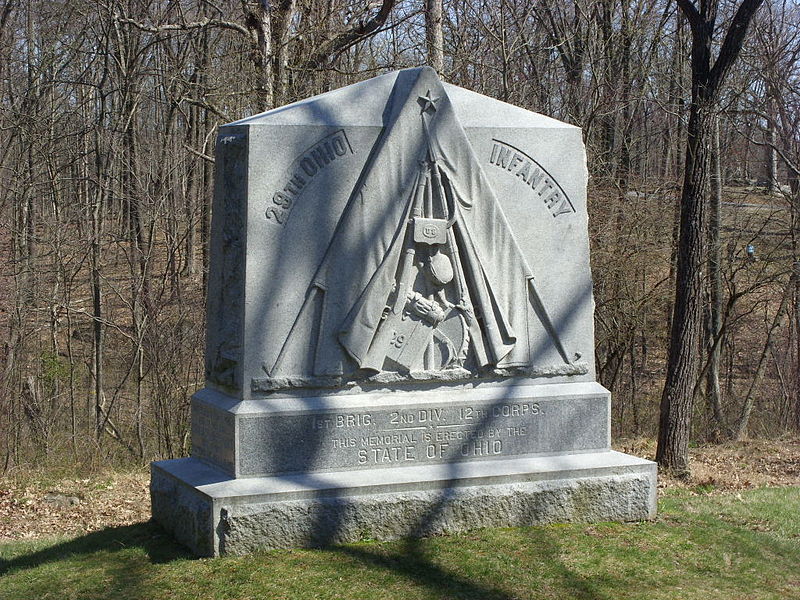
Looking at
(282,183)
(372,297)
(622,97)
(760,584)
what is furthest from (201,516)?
(622,97)

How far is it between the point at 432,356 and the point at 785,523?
3.28m

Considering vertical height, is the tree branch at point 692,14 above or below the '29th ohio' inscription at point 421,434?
above

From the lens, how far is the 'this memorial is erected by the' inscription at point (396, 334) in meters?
6.42

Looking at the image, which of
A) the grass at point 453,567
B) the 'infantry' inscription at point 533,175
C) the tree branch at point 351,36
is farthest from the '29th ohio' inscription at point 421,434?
the tree branch at point 351,36

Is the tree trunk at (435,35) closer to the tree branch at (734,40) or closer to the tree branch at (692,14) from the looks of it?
the tree branch at (692,14)

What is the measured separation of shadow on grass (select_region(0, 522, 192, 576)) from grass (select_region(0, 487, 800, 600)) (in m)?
0.01

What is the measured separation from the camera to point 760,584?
235 inches

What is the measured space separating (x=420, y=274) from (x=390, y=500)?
1564 mm

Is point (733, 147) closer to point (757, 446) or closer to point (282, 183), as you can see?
point (757, 446)

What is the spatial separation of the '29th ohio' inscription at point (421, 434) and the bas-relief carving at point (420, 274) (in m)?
0.25

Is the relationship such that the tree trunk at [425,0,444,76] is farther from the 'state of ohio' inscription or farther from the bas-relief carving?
the 'state of ohio' inscription

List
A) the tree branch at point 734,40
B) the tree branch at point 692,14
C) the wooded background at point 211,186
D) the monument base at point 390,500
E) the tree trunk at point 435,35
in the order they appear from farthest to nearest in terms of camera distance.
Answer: the wooded background at point 211,186, the tree trunk at point 435,35, the tree branch at point 692,14, the tree branch at point 734,40, the monument base at point 390,500

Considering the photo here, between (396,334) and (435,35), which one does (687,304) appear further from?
(435,35)

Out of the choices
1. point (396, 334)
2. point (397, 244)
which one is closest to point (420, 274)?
point (397, 244)
